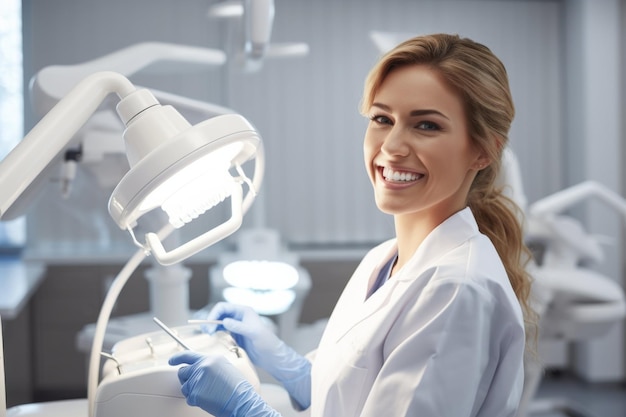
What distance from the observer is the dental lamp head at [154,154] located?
33.4 inches

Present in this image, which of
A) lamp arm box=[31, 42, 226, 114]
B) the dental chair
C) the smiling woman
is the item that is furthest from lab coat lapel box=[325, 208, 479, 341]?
the smiling woman

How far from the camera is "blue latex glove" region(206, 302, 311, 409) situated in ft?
4.62

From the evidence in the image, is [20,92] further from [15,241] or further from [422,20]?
[422,20]

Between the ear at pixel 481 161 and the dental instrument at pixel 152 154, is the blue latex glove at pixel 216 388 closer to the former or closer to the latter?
the dental instrument at pixel 152 154

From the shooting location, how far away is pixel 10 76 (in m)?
3.30

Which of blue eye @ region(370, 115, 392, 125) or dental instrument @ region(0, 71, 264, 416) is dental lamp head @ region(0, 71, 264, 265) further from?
blue eye @ region(370, 115, 392, 125)

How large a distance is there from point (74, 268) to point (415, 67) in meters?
2.68

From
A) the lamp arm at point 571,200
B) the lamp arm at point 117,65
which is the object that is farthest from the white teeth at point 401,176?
the lamp arm at point 571,200

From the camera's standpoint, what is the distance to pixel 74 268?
3391 mm

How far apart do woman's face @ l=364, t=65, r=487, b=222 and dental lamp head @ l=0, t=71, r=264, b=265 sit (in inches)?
10.3

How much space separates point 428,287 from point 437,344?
97 mm

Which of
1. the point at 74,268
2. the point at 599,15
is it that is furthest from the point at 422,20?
the point at 74,268

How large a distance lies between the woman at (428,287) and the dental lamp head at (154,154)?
28 centimetres

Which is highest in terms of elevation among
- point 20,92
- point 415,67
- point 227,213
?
point 20,92
